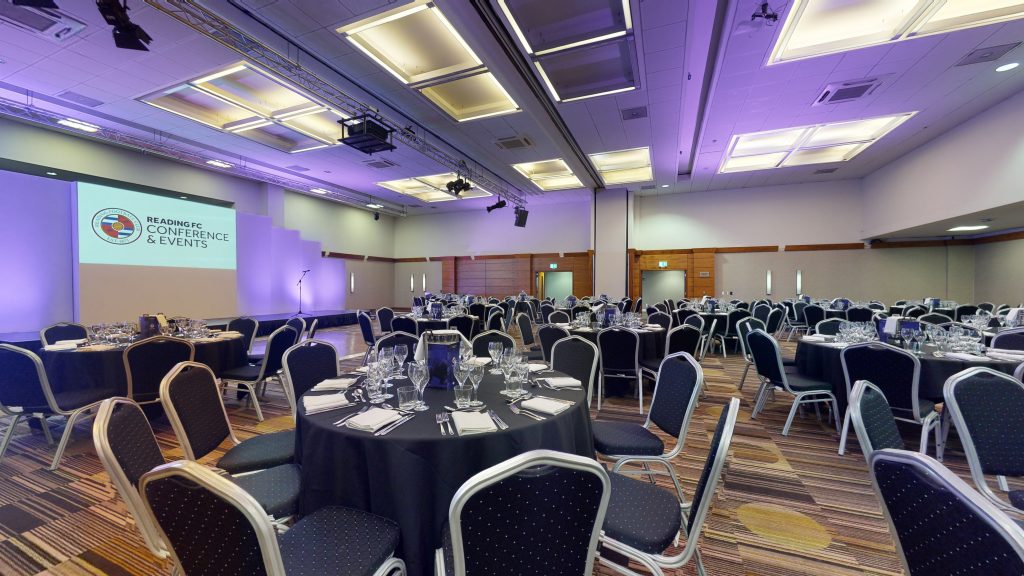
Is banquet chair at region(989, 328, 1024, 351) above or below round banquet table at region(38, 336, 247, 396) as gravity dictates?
above

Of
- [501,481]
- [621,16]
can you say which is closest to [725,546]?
[501,481]

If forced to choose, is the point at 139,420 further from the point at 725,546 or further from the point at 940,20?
the point at 940,20

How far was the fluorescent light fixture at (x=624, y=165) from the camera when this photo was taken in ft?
34.8

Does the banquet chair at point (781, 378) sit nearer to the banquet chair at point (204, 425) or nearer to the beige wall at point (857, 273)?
the banquet chair at point (204, 425)

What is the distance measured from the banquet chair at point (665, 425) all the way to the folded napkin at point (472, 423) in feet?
3.06

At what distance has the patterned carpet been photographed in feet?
7.34

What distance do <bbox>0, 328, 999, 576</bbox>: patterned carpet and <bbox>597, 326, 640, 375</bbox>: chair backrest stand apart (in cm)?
100

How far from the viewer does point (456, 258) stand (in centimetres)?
1820

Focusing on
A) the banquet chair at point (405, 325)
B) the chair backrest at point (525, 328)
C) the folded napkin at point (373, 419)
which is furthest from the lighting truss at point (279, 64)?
the folded napkin at point (373, 419)

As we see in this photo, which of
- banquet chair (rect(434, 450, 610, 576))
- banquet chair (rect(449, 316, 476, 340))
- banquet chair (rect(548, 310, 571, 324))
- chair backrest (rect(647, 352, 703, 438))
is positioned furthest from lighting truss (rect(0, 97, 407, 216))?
chair backrest (rect(647, 352, 703, 438))

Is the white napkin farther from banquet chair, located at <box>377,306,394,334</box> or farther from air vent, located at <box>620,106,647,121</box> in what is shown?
air vent, located at <box>620,106,647,121</box>

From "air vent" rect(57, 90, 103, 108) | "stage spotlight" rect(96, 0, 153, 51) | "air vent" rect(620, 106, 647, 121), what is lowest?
"stage spotlight" rect(96, 0, 153, 51)

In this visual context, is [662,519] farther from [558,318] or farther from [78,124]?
Result: [78,124]

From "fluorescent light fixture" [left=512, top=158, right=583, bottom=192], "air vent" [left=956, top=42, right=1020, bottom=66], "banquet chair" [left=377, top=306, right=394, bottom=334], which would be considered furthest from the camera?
"fluorescent light fixture" [left=512, top=158, right=583, bottom=192]
